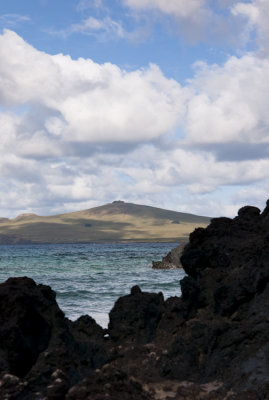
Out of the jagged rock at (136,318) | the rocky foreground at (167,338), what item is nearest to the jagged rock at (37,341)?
the rocky foreground at (167,338)

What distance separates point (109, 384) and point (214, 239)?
6.73 meters

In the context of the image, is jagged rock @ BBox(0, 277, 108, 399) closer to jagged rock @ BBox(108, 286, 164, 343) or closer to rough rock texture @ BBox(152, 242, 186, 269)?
jagged rock @ BBox(108, 286, 164, 343)

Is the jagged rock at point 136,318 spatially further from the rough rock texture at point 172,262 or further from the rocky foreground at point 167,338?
the rough rock texture at point 172,262

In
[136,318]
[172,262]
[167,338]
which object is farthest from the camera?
[172,262]

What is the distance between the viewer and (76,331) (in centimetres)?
1110

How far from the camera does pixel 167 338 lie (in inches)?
397

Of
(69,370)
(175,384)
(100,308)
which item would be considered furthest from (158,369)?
(100,308)

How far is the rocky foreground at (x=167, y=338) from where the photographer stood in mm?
6426

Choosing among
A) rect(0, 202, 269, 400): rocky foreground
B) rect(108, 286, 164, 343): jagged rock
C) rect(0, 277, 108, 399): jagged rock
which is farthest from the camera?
rect(108, 286, 164, 343): jagged rock

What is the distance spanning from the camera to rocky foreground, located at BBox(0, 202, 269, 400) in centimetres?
643

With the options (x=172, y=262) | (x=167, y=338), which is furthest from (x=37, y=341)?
(x=172, y=262)

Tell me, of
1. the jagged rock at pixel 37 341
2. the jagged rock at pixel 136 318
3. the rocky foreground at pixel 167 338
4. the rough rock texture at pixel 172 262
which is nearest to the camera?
the rocky foreground at pixel 167 338

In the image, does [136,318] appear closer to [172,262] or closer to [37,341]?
[37,341]

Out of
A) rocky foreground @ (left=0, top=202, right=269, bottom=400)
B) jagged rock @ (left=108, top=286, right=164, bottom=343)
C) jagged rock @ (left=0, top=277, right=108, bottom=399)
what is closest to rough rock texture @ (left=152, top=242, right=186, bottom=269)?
rocky foreground @ (left=0, top=202, right=269, bottom=400)
